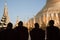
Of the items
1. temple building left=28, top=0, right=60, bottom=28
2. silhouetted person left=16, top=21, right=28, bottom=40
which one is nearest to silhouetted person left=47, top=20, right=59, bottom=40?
silhouetted person left=16, top=21, right=28, bottom=40

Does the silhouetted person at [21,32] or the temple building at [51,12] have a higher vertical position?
the temple building at [51,12]

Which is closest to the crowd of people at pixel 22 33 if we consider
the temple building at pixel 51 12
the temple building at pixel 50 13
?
the temple building at pixel 51 12

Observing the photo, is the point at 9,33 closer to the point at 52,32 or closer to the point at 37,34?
the point at 37,34

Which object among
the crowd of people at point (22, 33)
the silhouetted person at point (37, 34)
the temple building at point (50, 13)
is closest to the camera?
the crowd of people at point (22, 33)

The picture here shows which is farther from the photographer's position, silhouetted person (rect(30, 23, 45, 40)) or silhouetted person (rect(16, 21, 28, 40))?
silhouetted person (rect(30, 23, 45, 40))

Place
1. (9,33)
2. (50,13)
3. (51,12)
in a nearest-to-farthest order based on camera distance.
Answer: (9,33) < (50,13) < (51,12)

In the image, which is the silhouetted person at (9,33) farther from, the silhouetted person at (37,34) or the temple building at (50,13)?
the temple building at (50,13)

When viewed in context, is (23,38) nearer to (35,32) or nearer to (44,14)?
(35,32)

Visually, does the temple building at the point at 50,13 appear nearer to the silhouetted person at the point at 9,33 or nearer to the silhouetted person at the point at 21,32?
the silhouetted person at the point at 21,32

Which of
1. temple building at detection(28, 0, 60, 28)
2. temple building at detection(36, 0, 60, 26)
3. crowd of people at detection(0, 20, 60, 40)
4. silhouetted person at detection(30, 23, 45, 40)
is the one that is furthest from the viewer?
temple building at detection(28, 0, 60, 28)

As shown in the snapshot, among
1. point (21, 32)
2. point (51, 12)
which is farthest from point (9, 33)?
point (51, 12)

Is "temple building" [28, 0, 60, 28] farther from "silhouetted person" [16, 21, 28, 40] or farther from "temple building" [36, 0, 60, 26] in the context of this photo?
"silhouetted person" [16, 21, 28, 40]

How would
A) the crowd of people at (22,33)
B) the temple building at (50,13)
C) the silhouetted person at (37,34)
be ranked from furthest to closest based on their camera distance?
the temple building at (50,13) < the silhouetted person at (37,34) < the crowd of people at (22,33)

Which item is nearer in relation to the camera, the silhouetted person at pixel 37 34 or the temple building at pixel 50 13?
the silhouetted person at pixel 37 34
